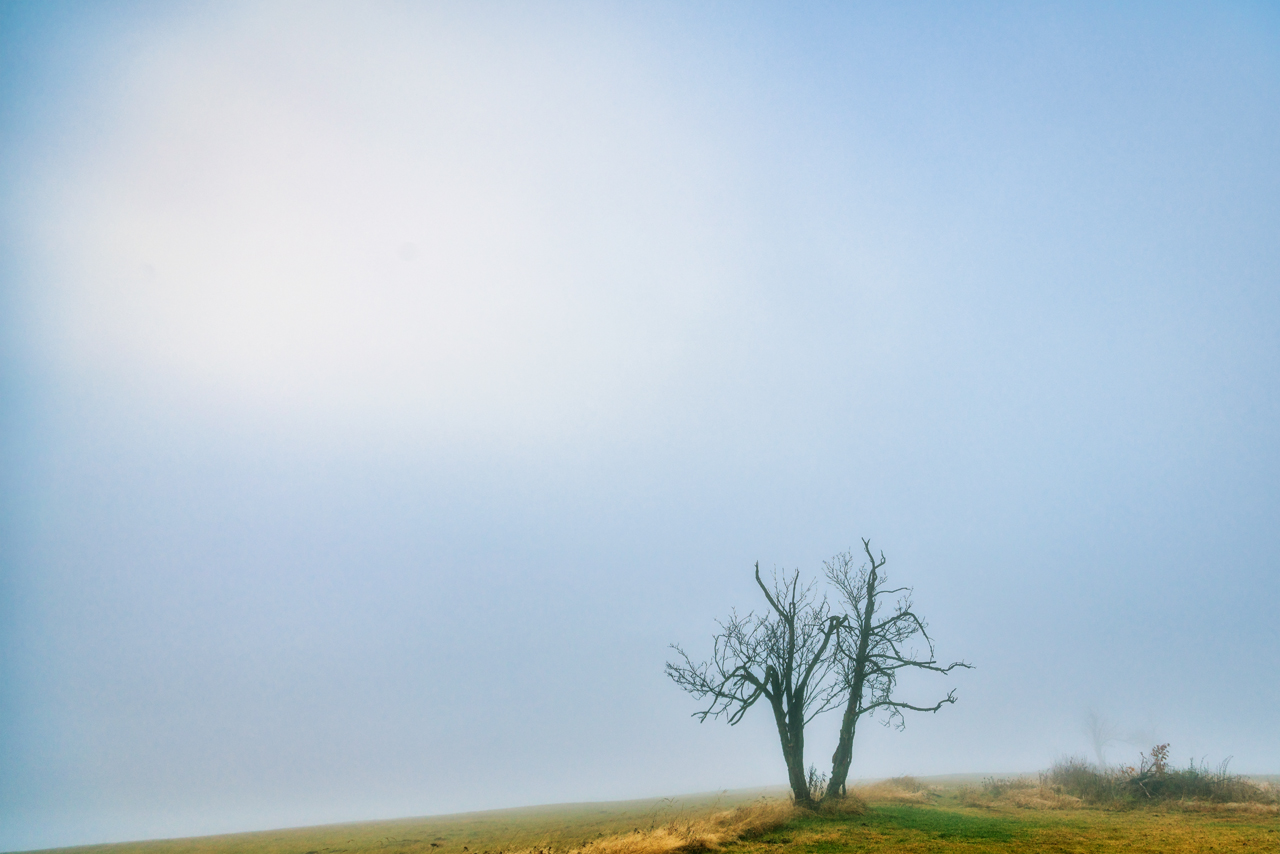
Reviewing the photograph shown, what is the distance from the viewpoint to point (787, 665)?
70.1 ft

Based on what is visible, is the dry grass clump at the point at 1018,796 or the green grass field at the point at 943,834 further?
the dry grass clump at the point at 1018,796

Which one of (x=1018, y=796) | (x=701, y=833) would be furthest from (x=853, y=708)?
(x=701, y=833)

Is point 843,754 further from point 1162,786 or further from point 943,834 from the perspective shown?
point 1162,786

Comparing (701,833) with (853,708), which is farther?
(853,708)

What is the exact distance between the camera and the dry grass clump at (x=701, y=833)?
12648mm

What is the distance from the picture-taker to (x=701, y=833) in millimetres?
13859

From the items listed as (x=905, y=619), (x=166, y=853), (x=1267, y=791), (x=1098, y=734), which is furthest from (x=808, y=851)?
(x=1098, y=734)

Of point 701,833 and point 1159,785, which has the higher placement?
point 701,833

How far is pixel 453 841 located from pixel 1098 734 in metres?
77.7

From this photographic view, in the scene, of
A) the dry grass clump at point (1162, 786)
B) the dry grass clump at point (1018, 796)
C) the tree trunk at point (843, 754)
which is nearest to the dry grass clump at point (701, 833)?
Answer: the tree trunk at point (843, 754)

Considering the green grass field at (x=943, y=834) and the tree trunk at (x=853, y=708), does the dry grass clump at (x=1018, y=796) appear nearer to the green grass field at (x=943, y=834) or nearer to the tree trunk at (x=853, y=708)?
the green grass field at (x=943, y=834)

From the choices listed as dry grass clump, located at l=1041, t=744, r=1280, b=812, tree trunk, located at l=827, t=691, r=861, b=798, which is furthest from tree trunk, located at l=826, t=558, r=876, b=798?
dry grass clump, located at l=1041, t=744, r=1280, b=812

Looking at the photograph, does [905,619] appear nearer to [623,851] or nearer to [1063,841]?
[1063,841]

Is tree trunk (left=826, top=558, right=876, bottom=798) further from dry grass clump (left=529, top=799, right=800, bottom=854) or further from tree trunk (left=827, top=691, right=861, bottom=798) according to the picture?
dry grass clump (left=529, top=799, right=800, bottom=854)
